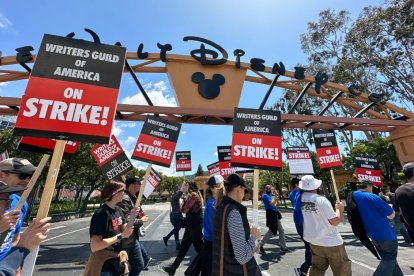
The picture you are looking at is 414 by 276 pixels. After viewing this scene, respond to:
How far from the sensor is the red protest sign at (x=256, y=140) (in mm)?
4047

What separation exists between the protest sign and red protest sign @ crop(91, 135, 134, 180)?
18.0 ft

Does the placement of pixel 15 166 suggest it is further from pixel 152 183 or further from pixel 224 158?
pixel 224 158

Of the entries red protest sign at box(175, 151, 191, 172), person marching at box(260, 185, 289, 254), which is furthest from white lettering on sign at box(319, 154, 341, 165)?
red protest sign at box(175, 151, 191, 172)

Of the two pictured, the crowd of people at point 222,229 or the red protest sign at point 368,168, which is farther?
the red protest sign at point 368,168

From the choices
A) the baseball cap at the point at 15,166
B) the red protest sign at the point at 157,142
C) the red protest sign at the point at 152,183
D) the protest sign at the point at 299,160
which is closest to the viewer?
the baseball cap at the point at 15,166

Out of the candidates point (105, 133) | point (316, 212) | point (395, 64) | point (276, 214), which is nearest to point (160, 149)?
point (105, 133)

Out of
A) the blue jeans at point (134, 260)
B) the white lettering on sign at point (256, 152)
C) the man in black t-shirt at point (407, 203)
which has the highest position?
the white lettering on sign at point (256, 152)

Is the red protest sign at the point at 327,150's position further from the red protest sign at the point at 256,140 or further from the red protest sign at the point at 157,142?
the red protest sign at the point at 157,142

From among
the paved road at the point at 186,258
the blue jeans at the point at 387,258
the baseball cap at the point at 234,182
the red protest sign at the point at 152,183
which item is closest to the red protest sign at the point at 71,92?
the baseball cap at the point at 234,182

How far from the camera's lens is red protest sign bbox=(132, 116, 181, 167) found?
189 inches

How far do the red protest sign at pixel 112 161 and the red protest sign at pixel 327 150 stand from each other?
541 centimetres

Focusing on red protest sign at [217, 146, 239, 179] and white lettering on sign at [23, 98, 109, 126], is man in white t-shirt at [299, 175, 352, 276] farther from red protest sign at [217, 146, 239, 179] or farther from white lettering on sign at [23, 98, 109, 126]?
red protest sign at [217, 146, 239, 179]

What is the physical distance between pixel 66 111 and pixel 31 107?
0.29 m

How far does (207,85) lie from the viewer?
1014 centimetres
